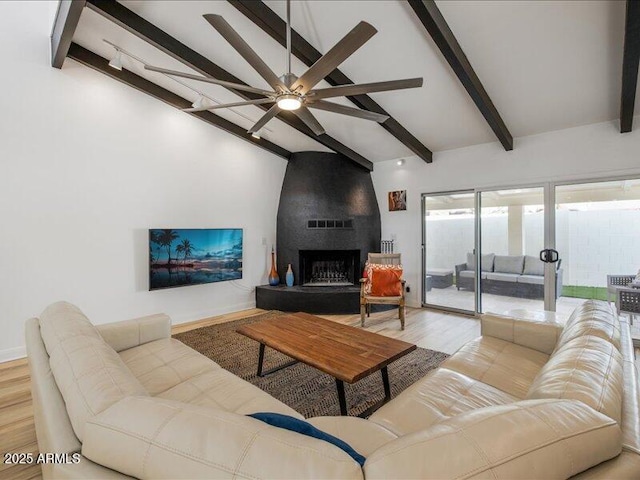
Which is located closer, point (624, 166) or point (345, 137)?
point (624, 166)

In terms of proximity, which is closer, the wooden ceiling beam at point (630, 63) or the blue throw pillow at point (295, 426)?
the blue throw pillow at point (295, 426)

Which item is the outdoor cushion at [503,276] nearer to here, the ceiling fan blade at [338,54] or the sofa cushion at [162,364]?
the ceiling fan blade at [338,54]

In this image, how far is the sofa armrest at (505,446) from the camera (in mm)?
624

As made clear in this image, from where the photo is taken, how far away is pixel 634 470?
725 mm

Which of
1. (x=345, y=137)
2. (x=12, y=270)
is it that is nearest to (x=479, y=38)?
(x=345, y=137)

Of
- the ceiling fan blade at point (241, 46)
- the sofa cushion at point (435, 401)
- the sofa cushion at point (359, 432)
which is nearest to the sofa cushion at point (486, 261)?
the sofa cushion at point (435, 401)

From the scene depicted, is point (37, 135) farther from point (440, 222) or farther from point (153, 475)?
point (440, 222)

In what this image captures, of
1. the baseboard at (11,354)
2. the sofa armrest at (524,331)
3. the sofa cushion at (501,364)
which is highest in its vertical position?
the sofa armrest at (524,331)

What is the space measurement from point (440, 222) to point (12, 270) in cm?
567

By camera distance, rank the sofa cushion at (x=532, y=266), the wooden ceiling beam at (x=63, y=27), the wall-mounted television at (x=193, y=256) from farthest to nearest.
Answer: the sofa cushion at (x=532, y=266) → the wall-mounted television at (x=193, y=256) → the wooden ceiling beam at (x=63, y=27)

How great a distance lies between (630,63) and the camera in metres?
2.60

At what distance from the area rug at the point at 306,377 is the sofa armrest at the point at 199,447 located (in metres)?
1.57

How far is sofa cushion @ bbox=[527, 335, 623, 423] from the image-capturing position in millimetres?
940

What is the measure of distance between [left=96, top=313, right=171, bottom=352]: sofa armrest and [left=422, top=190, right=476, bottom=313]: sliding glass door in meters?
4.22
